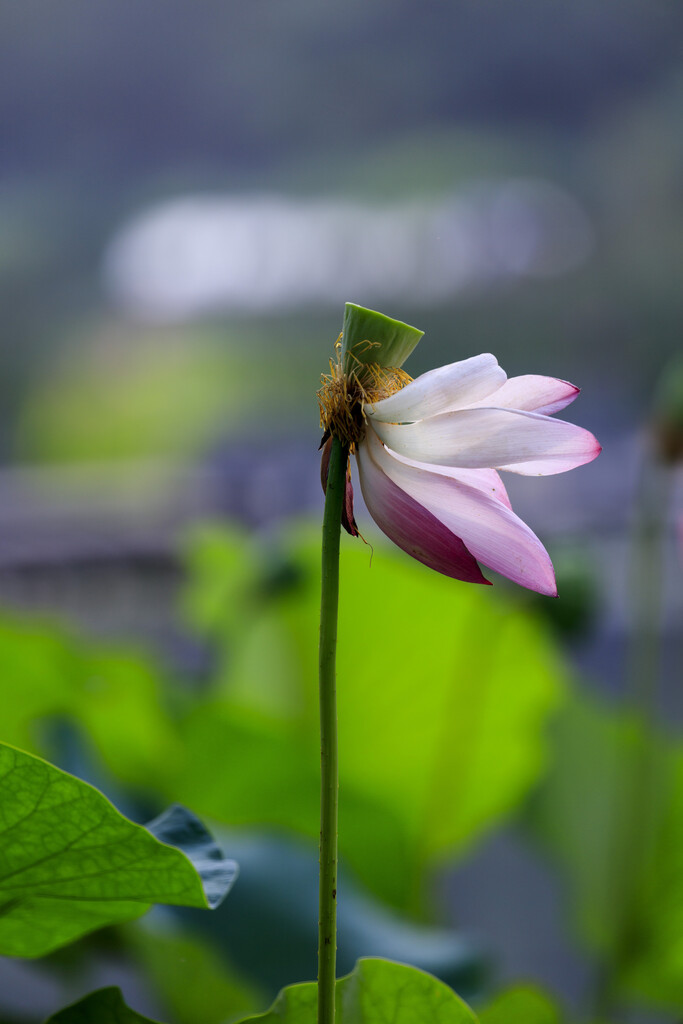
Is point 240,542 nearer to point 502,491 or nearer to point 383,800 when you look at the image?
point 383,800

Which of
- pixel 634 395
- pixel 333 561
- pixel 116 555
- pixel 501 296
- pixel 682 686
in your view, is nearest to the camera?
pixel 333 561

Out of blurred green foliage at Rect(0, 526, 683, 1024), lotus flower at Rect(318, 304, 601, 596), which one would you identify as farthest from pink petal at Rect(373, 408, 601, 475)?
blurred green foliage at Rect(0, 526, 683, 1024)

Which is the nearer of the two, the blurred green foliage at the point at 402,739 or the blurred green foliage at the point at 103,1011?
the blurred green foliage at the point at 103,1011

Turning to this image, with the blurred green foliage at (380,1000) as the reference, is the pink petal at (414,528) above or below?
above

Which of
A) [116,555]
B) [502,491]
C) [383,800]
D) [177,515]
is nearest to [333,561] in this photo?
[502,491]

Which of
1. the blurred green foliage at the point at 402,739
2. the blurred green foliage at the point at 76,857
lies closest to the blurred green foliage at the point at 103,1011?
the blurred green foliage at the point at 76,857

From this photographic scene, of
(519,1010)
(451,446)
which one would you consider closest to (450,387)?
(451,446)

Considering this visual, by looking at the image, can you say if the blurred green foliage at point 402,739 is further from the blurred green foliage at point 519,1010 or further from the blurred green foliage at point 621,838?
the blurred green foliage at point 519,1010

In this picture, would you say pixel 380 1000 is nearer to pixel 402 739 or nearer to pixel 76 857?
pixel 76 857
